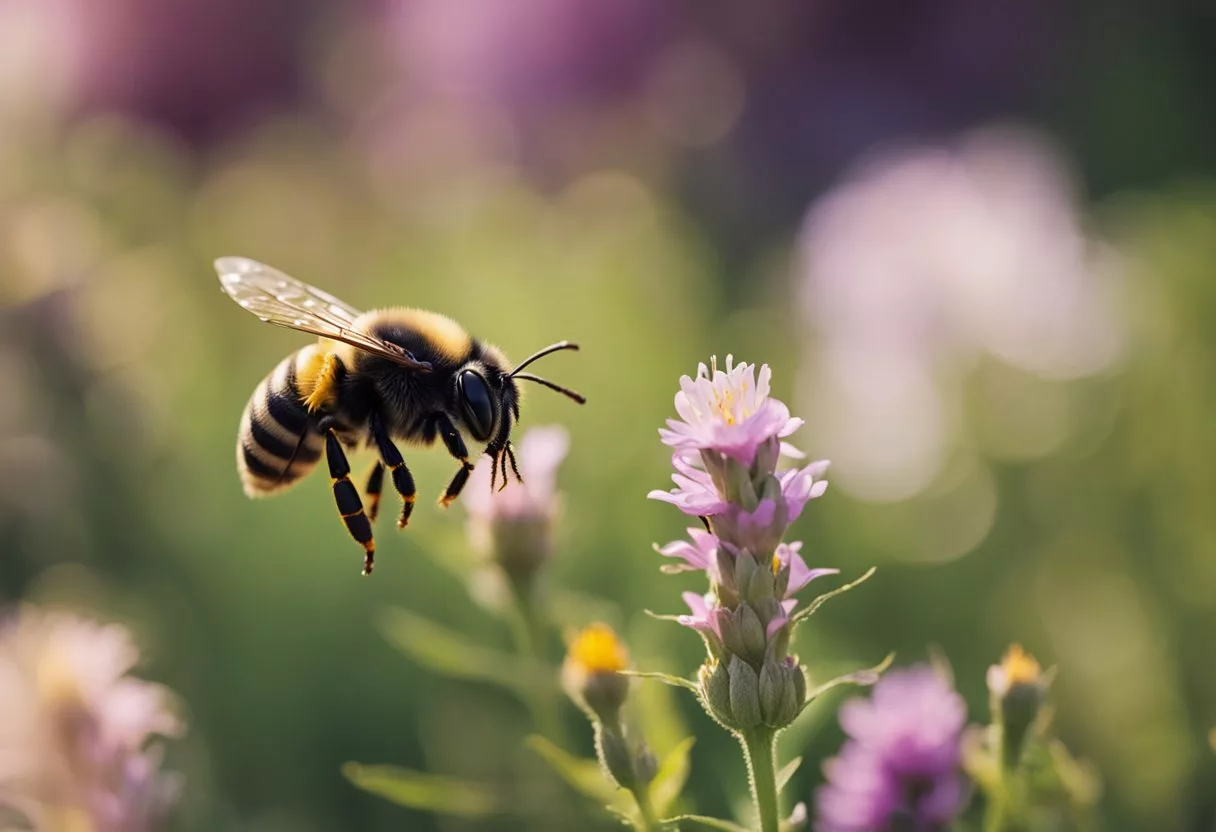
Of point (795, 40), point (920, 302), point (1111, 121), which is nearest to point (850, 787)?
point (920, 302)

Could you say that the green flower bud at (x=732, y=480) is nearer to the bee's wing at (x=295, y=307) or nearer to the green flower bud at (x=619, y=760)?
the green flower bud at (x=619, y=760)

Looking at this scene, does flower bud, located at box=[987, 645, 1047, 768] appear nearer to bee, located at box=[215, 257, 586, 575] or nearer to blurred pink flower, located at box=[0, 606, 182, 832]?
bee, located at box=[215, 257, 586, 575]

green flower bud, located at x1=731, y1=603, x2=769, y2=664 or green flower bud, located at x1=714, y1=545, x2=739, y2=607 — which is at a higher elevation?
green flower bud, located at x1=714, y1=545, x2=739, y2=607

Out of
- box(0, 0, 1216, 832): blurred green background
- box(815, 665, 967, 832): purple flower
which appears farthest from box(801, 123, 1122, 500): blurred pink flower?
box(815, 665, 967, 832): purple flower

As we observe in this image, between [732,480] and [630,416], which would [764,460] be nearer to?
[732,480]

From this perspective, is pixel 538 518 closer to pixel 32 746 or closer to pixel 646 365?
pixel 32 746

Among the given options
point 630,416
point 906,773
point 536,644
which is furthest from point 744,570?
point 630,416
